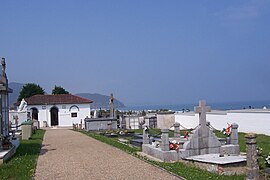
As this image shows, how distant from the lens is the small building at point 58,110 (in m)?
50.1

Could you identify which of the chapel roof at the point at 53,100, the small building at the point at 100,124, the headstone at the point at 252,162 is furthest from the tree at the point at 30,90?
the headstone at the point at 252,162

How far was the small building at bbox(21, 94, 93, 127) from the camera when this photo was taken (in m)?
50.1

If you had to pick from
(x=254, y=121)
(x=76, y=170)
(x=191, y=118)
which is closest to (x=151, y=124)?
(x=191, y=118)

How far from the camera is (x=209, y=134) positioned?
13.1m

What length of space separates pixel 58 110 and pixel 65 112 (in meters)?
0.94

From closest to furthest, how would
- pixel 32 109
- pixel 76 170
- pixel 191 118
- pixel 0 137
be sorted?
pixel 76 170 < pixel 0 137 < pixel 191 118 < pixel 32 109

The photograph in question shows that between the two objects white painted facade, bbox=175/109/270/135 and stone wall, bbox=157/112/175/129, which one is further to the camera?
stone wall, bbox=157/112/175/129

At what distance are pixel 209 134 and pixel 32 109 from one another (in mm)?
39946

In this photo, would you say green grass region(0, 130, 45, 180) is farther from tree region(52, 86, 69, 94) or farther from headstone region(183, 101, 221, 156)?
tree region(52, 86, 69, 94)

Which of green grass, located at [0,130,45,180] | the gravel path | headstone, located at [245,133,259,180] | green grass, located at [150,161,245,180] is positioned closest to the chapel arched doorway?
the gravel path

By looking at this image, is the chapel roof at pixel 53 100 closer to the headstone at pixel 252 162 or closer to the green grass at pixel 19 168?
the green grass at pixel 19 168

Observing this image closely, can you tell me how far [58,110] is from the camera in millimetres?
51125

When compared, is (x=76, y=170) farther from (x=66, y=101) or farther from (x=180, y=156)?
(x=66, y=101)

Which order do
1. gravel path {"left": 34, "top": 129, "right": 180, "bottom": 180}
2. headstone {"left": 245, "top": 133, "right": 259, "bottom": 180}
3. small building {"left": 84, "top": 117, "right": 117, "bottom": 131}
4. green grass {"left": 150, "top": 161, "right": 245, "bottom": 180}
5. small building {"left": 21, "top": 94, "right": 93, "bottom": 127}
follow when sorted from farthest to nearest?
1. small building {"left": 21, "top": 94, "right": 93, "bottom": 127}
2. small building {"left": 84, "top": 117, "right": 117, "bottom": 131}
3. gravel path {"left": 34, "top": 129, "right": 180, "bottom": 180}
4. green grass {"left": 150, "top": 161, "right": 245, "bottom": 180}
5. headstone {"left": 245, "top": 133, "right": 259, "bottom": 180}
